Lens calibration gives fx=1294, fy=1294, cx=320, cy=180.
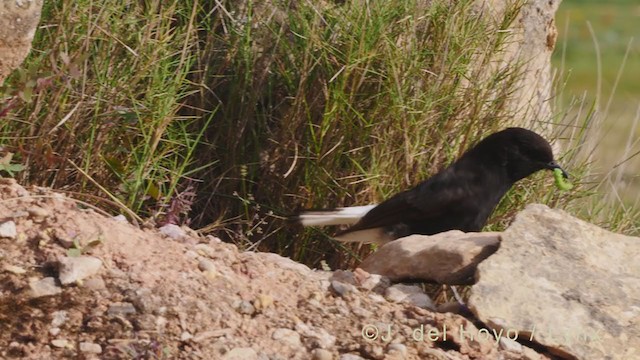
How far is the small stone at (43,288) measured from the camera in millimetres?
4273

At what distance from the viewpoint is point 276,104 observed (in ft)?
20.8

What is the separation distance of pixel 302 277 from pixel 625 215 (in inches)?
110

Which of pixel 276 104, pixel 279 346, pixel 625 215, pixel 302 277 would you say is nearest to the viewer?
pixel 279 346

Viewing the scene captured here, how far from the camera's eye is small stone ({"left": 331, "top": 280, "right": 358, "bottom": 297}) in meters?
4.73

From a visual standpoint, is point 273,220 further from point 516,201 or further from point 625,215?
point 625,215

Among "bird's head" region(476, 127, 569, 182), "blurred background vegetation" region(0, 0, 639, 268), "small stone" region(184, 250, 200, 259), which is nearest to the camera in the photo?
"small stone" region(184, 250, 200, 259)

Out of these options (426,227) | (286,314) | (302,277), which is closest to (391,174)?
(426,227)

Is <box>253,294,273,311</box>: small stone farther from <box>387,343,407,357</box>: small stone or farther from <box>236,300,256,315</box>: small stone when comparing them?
<box>387,343,407,357</box>: small stone

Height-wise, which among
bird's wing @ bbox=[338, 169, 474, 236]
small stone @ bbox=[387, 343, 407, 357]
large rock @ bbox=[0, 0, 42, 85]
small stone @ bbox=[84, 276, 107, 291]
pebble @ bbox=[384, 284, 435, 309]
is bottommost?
bird's wing @ bbox=[338, 169, 474, 236]

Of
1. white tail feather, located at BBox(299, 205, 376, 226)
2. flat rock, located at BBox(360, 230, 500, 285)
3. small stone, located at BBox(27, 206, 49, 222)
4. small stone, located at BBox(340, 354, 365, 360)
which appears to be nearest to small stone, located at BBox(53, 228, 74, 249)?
small stone, located at BBox(27, 206, 49, 222)

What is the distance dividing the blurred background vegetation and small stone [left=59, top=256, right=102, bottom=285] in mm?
1123

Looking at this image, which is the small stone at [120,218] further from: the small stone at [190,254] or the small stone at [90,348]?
the small stone at [90,348]

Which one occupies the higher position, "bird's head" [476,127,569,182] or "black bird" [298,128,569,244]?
"bird's head" [476,127,569,182]

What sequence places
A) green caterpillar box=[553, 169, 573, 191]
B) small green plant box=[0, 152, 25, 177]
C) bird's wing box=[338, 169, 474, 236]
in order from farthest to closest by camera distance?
1. green caterpillar box=[553, 169, 573, 191]
2. bird's wing box=[338, 169, 474, 236]
3. small green plant box=[0, 152, 25, 177]
